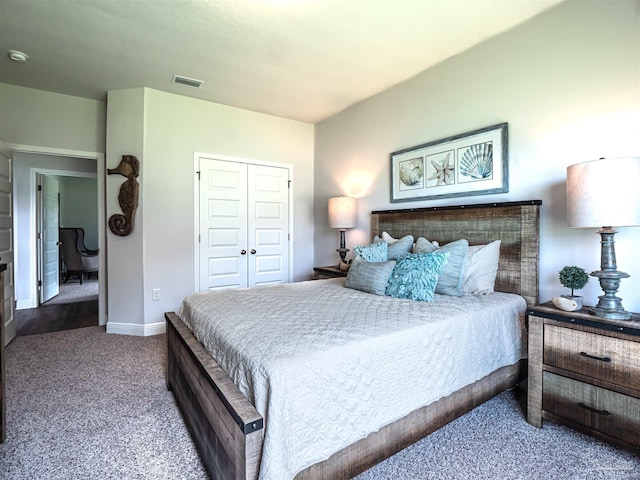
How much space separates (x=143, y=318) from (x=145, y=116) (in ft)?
7.27

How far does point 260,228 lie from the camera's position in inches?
169

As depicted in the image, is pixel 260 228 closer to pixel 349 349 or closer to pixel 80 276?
pixel 349 349

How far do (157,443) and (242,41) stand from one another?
2.86 meters

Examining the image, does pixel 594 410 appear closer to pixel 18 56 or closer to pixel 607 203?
pixel 607 203

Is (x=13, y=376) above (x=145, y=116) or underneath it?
underneath

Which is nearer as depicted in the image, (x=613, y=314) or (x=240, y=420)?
(x=240, y=420)

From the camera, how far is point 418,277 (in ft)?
7.13

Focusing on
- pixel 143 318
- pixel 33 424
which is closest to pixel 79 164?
pixel 143 318

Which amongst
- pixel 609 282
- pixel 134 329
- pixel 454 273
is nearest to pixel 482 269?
pixel 454 273

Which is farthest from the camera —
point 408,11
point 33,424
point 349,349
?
point 408,11

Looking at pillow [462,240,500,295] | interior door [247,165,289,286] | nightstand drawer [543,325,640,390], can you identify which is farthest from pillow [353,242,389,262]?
interior door [247,165,289,286]

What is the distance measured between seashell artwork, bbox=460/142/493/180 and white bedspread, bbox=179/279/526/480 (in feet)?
3.38

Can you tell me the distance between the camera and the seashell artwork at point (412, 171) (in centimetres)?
313

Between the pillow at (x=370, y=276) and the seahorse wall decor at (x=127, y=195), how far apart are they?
8.28ft
